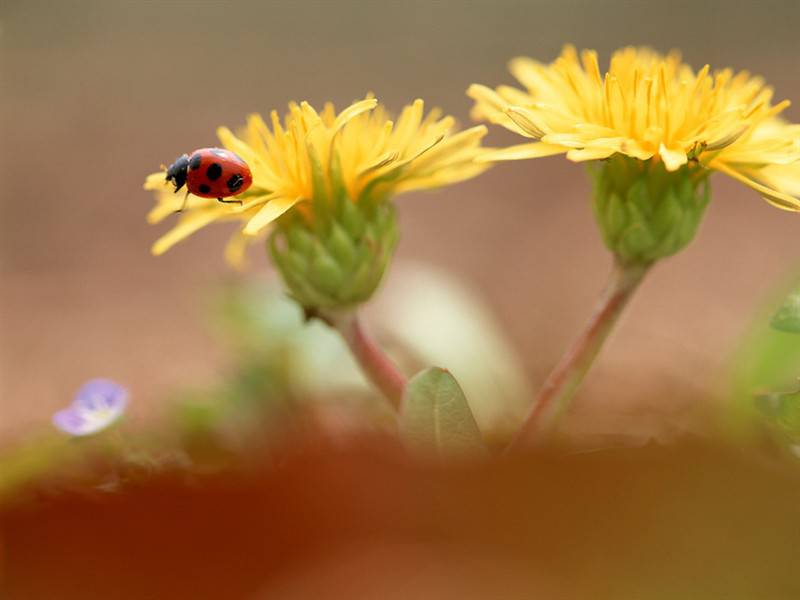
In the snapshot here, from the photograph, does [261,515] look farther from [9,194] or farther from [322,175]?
[9,194]

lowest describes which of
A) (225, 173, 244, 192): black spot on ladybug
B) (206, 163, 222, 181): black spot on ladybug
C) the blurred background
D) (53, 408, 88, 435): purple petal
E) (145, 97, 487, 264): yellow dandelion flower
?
(53, 408, 88, 435): purple petal

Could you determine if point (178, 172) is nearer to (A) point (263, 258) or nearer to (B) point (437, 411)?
(B) point (437, 411)

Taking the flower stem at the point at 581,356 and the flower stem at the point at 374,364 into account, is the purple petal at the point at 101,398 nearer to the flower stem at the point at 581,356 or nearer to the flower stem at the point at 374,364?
the flower stem at the point at 374,364

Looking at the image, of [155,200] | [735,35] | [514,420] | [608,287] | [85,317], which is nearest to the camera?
[608,287]

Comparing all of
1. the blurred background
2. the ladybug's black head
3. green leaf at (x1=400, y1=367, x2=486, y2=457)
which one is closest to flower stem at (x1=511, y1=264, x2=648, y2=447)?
the blurred background

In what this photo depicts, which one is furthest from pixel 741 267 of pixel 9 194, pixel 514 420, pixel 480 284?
pixel 9 194

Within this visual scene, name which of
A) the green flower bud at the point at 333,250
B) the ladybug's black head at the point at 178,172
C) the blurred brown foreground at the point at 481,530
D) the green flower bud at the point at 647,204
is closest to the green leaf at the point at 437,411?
the green flower bud at the point at 333,250

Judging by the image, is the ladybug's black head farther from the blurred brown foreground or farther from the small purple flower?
the blurred brown foreground
